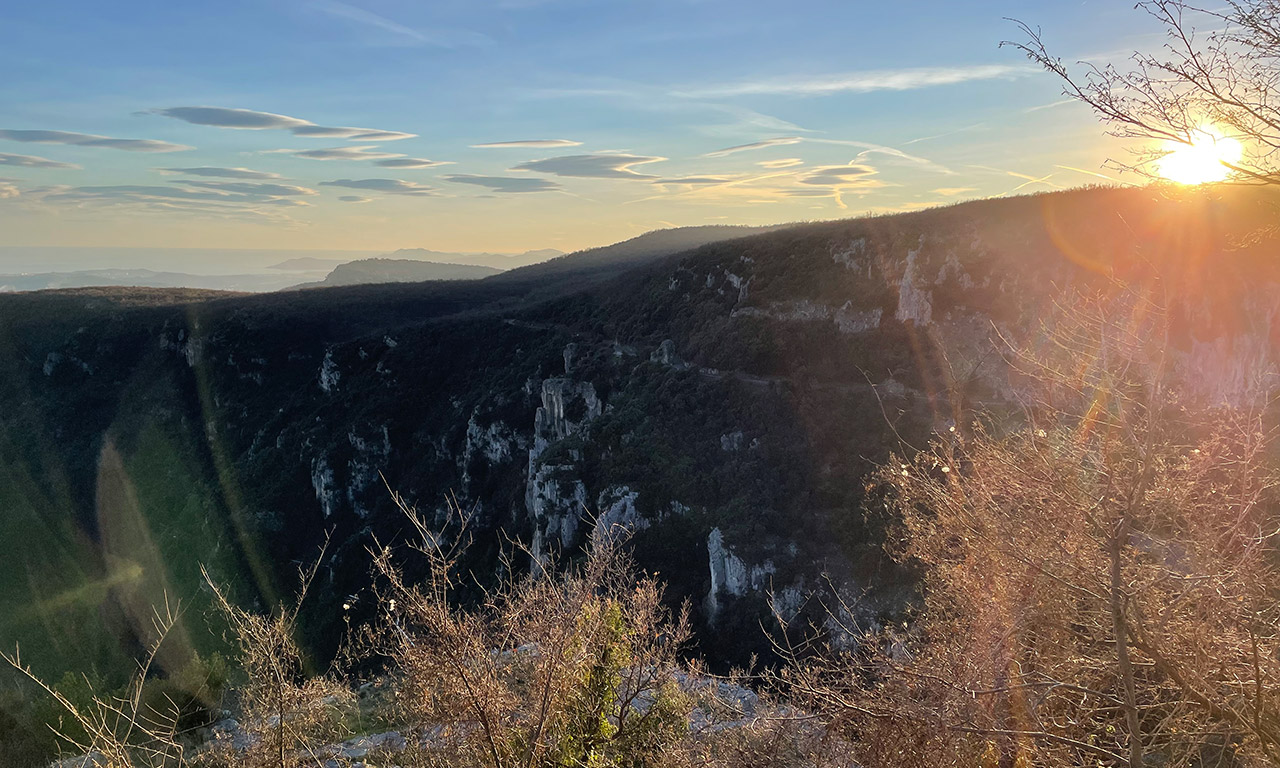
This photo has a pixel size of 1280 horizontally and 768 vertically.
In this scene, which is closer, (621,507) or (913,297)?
(621,507)

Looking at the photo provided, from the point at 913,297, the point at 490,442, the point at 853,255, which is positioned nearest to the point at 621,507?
the point at 490,442

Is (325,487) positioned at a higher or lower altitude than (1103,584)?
lower

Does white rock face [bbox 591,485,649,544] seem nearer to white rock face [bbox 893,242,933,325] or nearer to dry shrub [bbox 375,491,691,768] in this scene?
white rock face [bbox 893,242,933,325]

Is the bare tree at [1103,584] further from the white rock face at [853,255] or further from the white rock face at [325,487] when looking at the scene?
the white rock face at [325,487]

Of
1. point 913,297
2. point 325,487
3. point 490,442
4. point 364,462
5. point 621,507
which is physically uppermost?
point 913,297

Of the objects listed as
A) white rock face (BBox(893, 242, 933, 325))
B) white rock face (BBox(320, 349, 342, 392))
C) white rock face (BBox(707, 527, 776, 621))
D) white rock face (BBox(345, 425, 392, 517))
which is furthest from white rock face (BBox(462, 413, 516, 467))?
white rock face (BBox(893, 242, 933, 325))

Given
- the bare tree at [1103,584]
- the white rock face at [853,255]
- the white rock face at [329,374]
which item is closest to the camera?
the bare tree at [1103,584]

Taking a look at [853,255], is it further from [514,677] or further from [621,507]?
[514,677]

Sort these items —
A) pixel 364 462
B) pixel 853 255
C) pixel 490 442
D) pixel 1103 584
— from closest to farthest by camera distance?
pixel 1103 584 < pixel 853 255 < pixel 490 442 < pixel 364 462

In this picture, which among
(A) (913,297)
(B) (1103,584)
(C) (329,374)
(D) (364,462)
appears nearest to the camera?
(B) (1103,584)

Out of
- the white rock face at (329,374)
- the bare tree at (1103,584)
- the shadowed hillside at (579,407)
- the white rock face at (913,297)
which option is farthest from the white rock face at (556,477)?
the white rock face at (329,374)

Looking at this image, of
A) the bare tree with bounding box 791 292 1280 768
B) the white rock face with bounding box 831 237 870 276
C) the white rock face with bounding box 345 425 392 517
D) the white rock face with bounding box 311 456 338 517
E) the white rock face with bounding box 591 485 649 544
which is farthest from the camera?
the white rock face with bounding box 345 425 392 517

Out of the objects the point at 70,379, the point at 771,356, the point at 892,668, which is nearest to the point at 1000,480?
the point at 892,668
